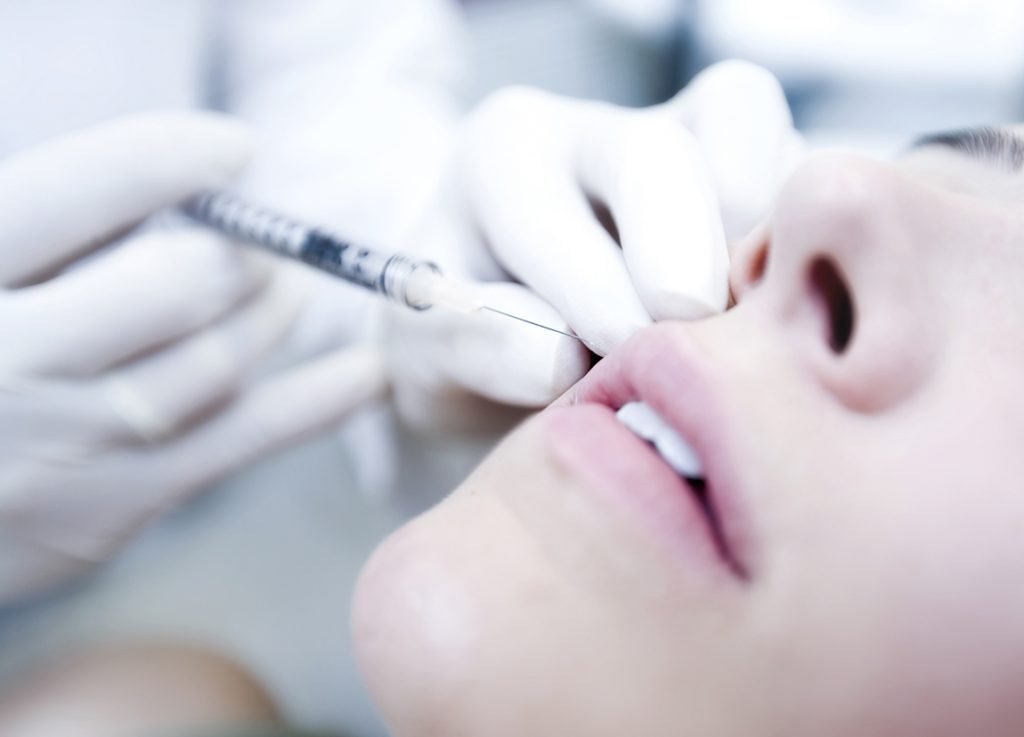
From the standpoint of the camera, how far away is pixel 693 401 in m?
0.45

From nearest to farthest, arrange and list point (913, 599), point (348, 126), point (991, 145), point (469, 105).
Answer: point (913, 599)
point (991, 145)
point (348, 126)
point (469, 105)

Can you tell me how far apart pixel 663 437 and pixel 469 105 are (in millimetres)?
1337

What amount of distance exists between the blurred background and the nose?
822 millimetres

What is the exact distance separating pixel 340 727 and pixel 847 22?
5.09 feet

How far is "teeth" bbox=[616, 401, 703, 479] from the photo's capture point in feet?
1.60

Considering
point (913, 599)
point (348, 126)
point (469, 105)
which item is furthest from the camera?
point (469, 105)

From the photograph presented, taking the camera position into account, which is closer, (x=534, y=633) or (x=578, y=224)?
(x=534, y=633)

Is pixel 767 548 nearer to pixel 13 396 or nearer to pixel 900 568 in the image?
pixel 900 568

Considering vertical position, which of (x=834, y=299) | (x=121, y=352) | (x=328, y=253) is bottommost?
(x=121, y=352)

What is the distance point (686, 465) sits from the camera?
0.49 meters

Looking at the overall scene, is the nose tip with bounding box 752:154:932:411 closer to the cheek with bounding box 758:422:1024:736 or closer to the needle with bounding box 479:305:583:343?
the cheek with bounding box 758:422:1024:736

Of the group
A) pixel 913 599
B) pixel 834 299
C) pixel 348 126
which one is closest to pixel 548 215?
pixel 834 299

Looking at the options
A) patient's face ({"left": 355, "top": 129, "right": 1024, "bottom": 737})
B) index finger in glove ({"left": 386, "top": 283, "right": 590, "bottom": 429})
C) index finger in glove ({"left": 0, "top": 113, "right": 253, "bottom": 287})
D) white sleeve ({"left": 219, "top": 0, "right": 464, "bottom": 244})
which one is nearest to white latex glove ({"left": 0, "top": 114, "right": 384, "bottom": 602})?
index finger in glove ({"left": 0, "top": 113, "right": 253, "bottom": 287})

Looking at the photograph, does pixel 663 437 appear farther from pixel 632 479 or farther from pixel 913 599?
pixel 913 599
